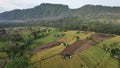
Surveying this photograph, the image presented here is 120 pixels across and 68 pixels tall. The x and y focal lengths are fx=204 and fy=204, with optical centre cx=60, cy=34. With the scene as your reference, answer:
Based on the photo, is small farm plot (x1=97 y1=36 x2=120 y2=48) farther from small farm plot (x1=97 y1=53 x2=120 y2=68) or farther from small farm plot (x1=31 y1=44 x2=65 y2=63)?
small farm plot (x1=31 y1=44 x2=65 y2=63)

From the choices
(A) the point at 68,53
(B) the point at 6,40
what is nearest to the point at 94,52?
(A) the point at 68,53

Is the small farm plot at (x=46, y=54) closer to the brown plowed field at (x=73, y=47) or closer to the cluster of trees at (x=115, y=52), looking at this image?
the brown plowed field at (x=73, y=47)

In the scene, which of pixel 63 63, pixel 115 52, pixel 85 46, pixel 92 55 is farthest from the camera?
pixel 85 46

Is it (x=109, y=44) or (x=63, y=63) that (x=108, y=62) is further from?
(x=109, y=44)

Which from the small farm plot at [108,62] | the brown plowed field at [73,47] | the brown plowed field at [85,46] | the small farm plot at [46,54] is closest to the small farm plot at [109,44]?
the brown plowed field at [85,46]

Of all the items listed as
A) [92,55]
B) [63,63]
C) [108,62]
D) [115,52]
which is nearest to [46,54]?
[63,63]

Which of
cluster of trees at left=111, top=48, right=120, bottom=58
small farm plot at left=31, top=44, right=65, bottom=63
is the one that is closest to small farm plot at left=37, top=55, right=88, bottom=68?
small farm plot at left=31, top=44, right=65, bottom=63

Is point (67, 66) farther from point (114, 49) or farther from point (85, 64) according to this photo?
point (114, 49)

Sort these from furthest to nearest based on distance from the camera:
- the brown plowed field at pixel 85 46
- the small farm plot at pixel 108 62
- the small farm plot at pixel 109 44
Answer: the small farm plot at pixel 109 44 → the brown plowed field at pixel 85 46 → the small farm plot at pixel 108 62
